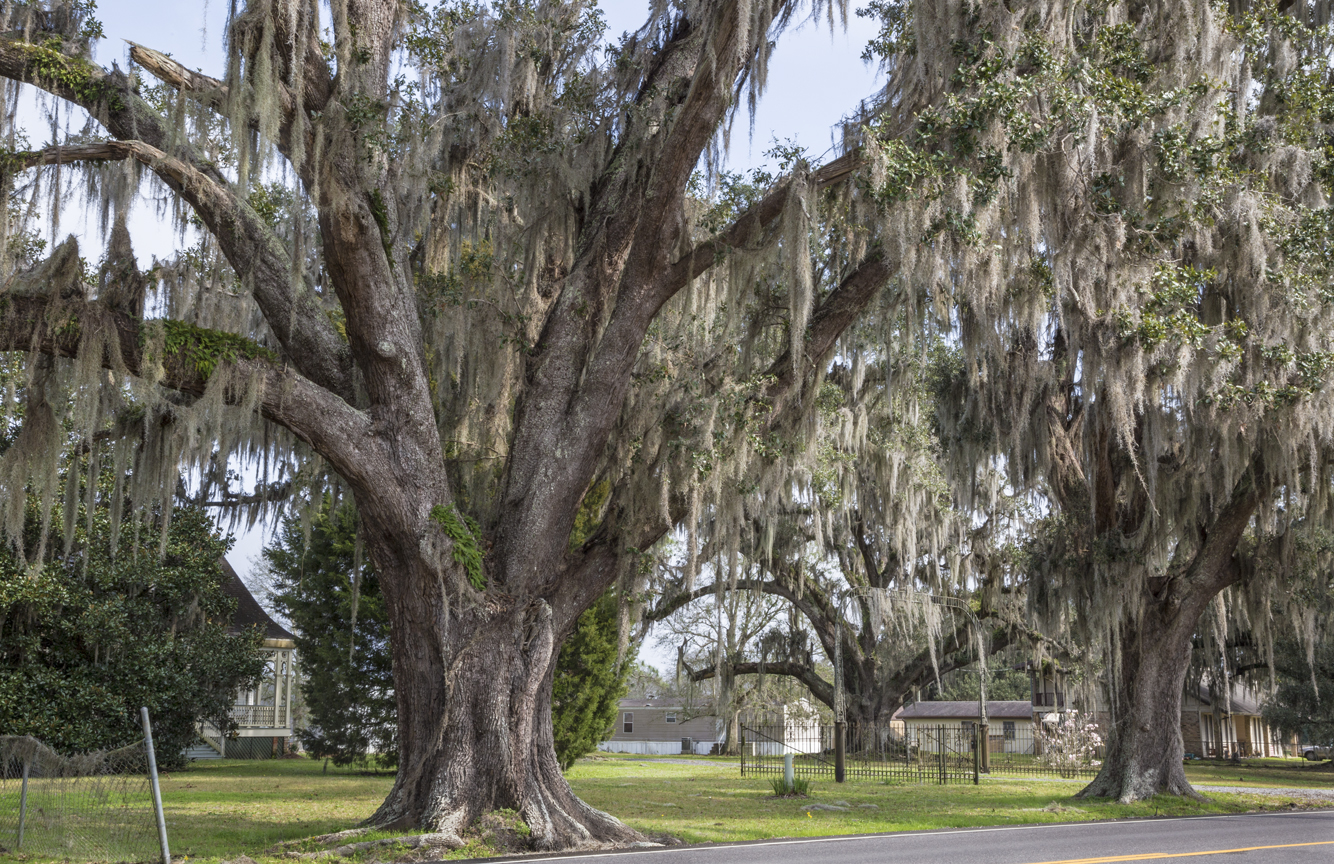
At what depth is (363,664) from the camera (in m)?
18.2

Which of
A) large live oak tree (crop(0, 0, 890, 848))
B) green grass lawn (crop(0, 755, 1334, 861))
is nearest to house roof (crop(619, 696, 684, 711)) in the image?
green grass lawn (crop(0, 755, 1334, 861))

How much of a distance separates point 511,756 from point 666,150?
5849 millimetres

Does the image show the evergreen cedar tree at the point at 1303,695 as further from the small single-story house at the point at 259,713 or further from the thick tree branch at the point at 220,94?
the thick tree branch at the point at 220,94

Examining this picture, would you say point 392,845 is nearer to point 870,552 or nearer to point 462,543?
point 462,543

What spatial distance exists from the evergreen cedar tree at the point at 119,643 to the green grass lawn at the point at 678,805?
136 centimetres

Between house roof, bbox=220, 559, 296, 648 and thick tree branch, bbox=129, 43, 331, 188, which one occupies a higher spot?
thick tree branch, bbox=129, 43, 331, 188

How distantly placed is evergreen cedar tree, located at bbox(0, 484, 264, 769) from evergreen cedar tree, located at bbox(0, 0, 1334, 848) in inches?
239

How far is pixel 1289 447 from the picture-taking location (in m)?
11.5

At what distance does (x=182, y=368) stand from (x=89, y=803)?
11.2 ft

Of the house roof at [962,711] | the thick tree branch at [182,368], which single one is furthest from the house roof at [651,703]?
the thick tree branch at [182,368]

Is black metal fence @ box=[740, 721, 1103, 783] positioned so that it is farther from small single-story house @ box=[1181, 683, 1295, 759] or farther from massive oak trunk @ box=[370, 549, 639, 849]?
massive oak trunk @ box=[370, 549, 639, 849]

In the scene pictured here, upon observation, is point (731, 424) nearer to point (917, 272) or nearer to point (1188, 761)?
point (917, 272)

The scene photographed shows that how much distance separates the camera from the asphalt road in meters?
7.70

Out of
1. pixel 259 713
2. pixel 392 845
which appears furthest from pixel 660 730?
pixel 392 845
